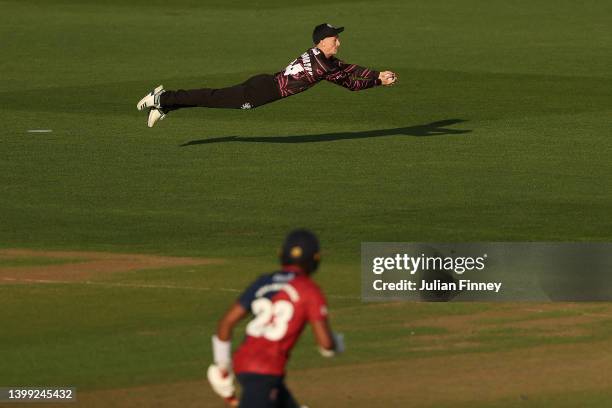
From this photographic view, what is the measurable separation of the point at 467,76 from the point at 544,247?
16.2 metres

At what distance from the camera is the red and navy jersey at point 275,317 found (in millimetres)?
8969

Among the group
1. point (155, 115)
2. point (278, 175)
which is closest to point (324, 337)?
point (278, 175)

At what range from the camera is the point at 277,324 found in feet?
29.6

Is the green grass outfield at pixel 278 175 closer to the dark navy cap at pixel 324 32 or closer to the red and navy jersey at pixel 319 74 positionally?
the red and navy jersey at pixel 319 74

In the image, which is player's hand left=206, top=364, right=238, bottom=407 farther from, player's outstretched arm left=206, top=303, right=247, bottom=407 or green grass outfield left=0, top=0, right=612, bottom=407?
green grass outfield left=0, top=0, right=612, bottom=407

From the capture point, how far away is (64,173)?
71.6 ft

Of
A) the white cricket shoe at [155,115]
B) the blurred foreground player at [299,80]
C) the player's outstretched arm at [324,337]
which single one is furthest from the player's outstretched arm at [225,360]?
the white cricket shoe at [155,115]

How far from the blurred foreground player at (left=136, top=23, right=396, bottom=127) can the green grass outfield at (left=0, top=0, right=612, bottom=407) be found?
3.10 feet

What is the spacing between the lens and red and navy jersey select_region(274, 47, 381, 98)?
857 inches

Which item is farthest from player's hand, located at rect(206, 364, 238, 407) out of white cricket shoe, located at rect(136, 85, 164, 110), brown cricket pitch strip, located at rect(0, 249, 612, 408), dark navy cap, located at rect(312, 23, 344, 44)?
white cricket shoe, located at rect(136, 85, 164, 110)

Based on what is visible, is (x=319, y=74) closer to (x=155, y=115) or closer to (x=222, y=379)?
(x=155, y=115)

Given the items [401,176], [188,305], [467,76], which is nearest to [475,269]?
[188,305]

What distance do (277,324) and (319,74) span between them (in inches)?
515

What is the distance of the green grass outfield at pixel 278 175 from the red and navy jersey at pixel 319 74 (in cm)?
117
